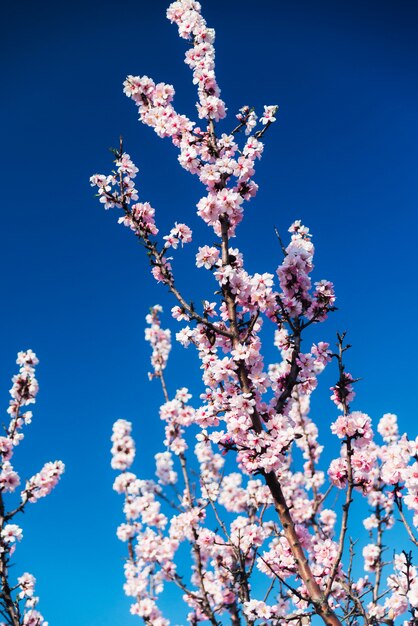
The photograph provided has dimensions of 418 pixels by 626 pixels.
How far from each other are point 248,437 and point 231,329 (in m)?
1.15

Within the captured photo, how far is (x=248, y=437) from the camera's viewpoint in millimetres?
4660

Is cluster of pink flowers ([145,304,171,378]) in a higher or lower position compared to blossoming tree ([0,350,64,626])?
higher

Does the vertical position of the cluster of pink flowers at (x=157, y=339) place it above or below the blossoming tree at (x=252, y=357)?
above

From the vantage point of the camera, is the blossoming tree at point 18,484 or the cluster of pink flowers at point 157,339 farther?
the cluster of pink flowers at point 157,339

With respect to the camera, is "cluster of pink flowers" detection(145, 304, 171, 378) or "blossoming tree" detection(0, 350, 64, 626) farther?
"cluster of pink flowers" detection(145, 304, 171, 378)

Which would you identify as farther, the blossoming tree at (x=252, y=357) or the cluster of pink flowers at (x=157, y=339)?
the cluster of pink flowers at (x=157, y=339)

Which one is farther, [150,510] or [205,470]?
[205,470]

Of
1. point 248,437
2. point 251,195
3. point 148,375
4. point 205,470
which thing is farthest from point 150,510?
point 251,195

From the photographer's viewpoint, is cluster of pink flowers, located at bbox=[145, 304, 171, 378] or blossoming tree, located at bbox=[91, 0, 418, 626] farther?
cluster of pink flowers, located at bbox=[145, 304, 171, 378]

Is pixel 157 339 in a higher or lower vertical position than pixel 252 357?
higher

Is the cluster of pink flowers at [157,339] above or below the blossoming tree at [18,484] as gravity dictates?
above

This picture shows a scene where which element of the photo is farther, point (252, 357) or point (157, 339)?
point (157, 339)

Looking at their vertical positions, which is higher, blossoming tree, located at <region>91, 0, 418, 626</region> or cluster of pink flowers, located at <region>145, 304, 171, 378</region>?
cluster of pink flowers, located at <region>145, 304, 171, 378</region>

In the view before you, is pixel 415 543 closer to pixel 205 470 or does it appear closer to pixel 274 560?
pixel 274 560
